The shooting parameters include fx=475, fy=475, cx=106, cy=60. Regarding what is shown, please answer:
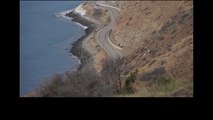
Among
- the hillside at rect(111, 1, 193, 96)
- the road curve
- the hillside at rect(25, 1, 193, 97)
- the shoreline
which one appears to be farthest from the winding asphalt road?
the shoreline

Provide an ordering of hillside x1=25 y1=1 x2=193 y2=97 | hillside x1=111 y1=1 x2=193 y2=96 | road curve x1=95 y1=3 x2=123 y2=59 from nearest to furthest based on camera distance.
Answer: hillside x1=25 y1=1 x2=193 y2=97 < hillside x1=111 y1=1 x2=193 y2=96 < road curve x1=95 y1=3 x2=123 y2=59

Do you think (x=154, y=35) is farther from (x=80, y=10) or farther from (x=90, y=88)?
(x=80, y=10)

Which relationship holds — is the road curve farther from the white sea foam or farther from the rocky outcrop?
the white sea foam

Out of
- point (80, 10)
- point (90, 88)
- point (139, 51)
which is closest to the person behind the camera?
point (90, 88)

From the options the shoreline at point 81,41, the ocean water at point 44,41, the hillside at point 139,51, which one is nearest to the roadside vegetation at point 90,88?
the hillside at point 139,51

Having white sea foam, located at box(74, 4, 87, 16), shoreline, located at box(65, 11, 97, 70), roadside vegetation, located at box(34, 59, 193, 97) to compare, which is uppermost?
white sea foam, located at box(74, 4, 87, 16)

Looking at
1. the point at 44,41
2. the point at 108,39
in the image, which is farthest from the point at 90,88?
the point at 44,41
